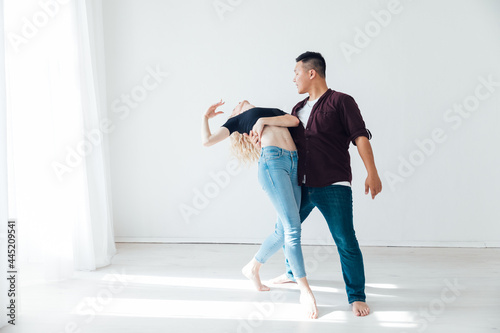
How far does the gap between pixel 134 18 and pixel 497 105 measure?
3.29 metres

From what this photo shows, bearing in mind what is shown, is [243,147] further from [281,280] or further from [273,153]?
[281,280]

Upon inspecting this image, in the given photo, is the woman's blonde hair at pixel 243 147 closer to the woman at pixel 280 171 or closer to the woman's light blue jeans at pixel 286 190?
the woman at pixel 280 171

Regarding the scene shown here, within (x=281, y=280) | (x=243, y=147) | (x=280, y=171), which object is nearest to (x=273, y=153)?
(x=280, y=171)

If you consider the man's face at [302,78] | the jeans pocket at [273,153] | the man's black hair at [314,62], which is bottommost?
the jeans pocket at [273,153]

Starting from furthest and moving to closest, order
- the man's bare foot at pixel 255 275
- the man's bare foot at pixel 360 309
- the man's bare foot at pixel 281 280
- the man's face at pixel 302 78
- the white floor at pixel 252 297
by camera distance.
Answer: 1. the man's bare foot at pixel 281 280
2. the man's bare foot at pixel 255 275
3. the man's face at pixel 302 78
4. the man's bare foot at pixel 360 309
5. the white floor at pixel 252 297

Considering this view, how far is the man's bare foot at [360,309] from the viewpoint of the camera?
2.20m

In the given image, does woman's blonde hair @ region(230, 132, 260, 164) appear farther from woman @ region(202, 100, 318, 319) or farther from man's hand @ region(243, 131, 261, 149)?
man's hand @ region(243, 131, 261, 149)

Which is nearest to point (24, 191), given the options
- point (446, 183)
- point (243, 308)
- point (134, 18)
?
point (243, 308)

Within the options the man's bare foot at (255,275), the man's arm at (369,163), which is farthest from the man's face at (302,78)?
the man's bare foot at (255,275)

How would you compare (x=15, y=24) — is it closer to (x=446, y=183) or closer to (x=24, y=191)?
(x=24, y=191)

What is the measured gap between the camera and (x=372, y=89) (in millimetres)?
3789

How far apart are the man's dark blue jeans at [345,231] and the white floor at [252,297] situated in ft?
0.44

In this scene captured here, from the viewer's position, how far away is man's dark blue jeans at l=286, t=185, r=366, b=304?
2260 millimetres

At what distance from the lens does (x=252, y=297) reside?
2504 millimetres
